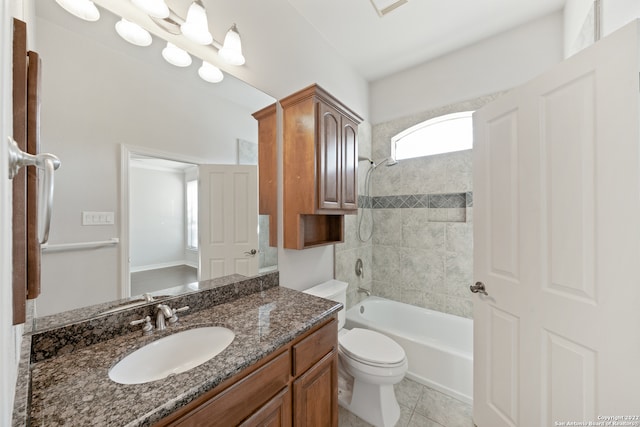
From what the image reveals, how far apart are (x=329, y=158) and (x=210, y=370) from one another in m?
1.36

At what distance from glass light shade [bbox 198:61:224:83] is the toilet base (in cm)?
213

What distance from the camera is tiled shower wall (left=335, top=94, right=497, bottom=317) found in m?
2.27

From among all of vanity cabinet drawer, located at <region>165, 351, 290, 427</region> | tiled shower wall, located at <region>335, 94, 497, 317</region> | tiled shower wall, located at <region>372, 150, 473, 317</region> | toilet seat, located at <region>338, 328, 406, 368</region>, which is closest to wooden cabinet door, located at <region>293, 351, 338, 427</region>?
vanity cabinet drawer, located at <region>165, 351, 290, 427</region>

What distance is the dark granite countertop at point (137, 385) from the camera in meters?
0.59

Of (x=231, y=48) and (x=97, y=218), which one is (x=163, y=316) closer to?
(x=97, y=218)

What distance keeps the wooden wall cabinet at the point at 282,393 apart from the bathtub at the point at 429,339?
37.8 inches

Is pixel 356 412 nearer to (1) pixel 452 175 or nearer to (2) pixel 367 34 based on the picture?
(1) pixel 452 175

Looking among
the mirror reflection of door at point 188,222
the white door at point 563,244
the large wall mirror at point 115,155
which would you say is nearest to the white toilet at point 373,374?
the white door at point 563,244

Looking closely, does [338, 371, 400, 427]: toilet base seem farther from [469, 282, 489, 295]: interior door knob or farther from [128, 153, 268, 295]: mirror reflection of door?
[128, 153, 268, 295]: mirror reflection of door

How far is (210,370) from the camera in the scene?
2.45 ft

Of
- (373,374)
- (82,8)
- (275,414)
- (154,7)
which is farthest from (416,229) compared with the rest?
(82,8)

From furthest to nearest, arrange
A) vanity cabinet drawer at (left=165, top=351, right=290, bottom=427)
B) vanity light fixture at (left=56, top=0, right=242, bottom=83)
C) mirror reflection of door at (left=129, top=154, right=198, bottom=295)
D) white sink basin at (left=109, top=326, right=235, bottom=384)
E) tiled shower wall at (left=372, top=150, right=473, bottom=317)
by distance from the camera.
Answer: tiled shower wall at (left=372, top=150, right=473, bottom=317) < mirror reflection of door at (left=129, top=154, right=198, bottom=295) < vanity light fixture at (left=56, top=0, right=242, bottom=83) < white sink basin at (left=109, top=326, right=235, bottom=384) < vanity cabinet drawer at (left=165, top=351, right=290, bottom=427)

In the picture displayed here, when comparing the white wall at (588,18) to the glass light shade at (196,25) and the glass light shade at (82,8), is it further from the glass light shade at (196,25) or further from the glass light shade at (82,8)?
the glass light shade at (82,8)

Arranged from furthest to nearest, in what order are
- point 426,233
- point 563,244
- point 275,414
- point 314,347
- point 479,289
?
point 426,233, point 479,289, point 314,347, point 563,244, point 275,414
